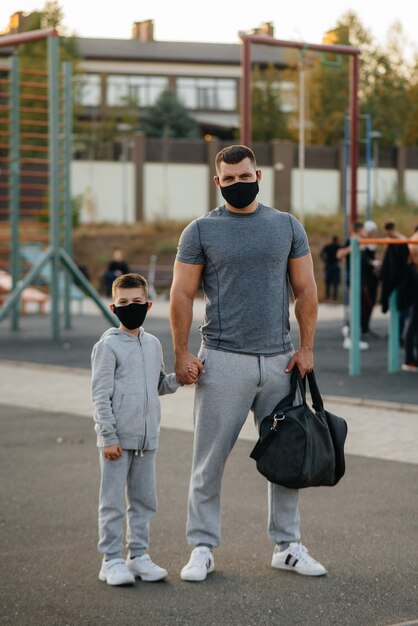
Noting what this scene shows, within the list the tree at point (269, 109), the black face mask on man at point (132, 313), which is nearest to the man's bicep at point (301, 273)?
the black face mask on man at point (132, 313)

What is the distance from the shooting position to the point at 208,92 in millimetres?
88312

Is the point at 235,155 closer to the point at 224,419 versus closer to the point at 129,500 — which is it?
the point at 224,419

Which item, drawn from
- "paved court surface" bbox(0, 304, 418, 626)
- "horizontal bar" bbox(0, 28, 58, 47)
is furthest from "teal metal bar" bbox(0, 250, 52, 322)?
"paved court surface" bbox(0, 304, 418, 626)

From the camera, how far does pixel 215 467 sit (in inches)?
219

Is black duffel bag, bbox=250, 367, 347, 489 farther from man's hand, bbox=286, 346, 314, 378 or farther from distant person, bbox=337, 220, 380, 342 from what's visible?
distant person, bbox=337, 220, 380, 342

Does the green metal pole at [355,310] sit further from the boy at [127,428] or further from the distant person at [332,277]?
the distant person at [332,277]

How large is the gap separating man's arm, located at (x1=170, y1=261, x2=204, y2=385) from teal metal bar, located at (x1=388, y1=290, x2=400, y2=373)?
28.4 feet

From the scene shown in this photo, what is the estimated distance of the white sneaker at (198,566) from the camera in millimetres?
5473

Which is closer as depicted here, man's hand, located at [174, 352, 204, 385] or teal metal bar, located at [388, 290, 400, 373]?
man's hand, located at [174, 352, 204, 385]

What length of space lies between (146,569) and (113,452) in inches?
22.0

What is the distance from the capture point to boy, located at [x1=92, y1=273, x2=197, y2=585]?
543cm

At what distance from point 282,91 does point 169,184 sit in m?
15.3

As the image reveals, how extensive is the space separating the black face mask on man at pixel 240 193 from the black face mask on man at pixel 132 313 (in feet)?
1.99

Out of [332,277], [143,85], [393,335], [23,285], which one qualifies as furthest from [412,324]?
[143,85]
